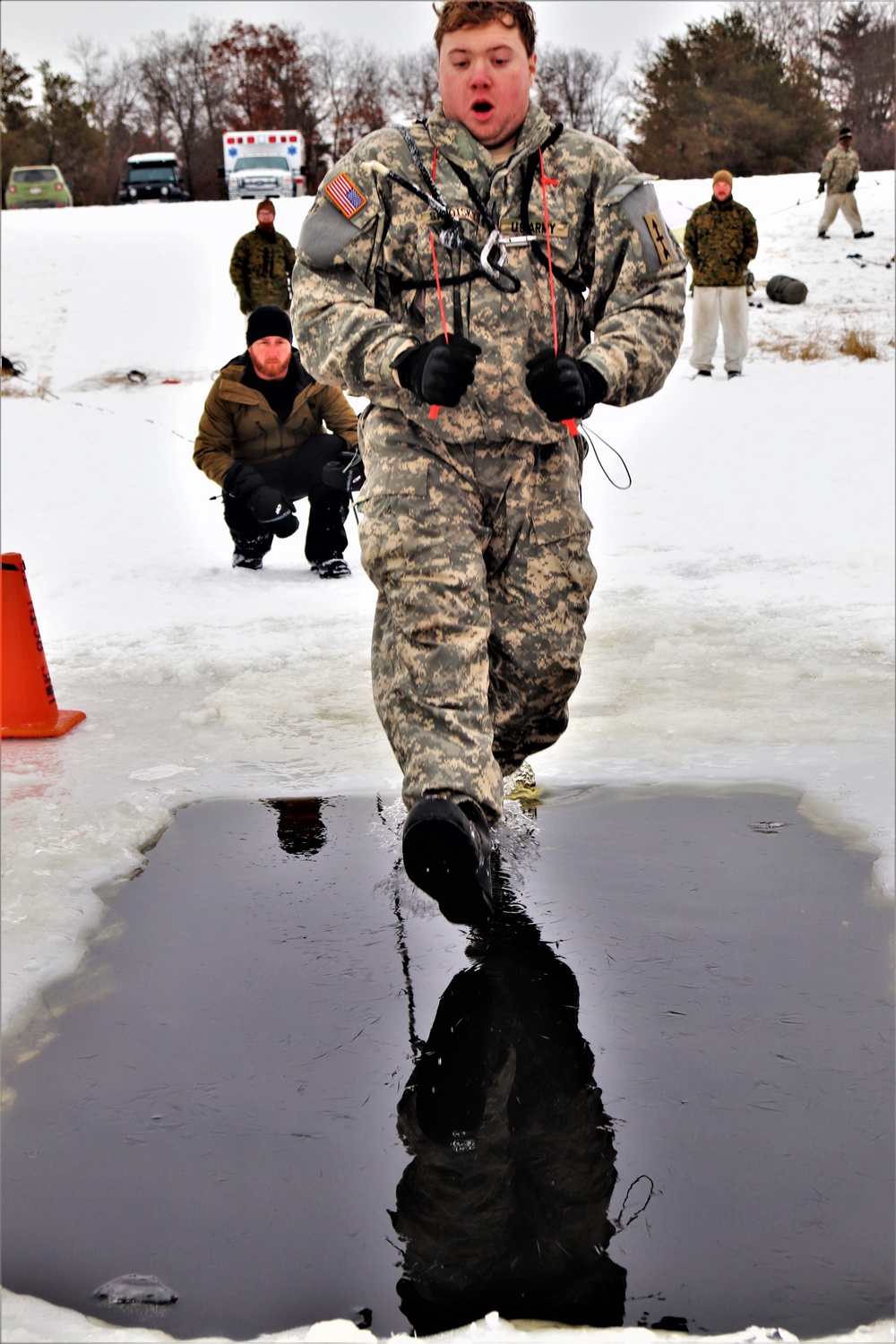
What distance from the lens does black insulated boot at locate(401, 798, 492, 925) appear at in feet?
7.72

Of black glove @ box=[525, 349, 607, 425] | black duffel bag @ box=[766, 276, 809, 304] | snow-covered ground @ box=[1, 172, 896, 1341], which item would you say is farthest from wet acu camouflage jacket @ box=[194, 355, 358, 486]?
black duffel bag @ box=[766, 276, 809, 304]

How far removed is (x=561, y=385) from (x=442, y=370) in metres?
0.24

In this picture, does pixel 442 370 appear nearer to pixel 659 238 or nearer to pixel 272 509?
pixel 659 238

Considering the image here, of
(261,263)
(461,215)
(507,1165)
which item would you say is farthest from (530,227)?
(261,263)

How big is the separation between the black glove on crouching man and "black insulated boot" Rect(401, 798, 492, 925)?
4.71 meters

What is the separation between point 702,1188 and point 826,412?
9.74m

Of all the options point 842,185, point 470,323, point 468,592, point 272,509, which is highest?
point 842,185

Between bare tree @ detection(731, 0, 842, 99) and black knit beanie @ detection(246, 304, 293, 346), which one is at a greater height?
bare tree @ detection(731, 0, 842, 99)

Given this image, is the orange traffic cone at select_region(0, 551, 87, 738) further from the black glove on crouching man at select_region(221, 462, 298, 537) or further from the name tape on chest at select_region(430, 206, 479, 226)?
the black glove on crouching man at select_region(221, 462, 298, 537)

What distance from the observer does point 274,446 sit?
23.5 ft

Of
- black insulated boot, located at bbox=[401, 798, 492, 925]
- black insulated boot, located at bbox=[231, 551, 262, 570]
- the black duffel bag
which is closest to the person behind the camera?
black insulated boot, located at bbox=[401, 798, 492, 925]

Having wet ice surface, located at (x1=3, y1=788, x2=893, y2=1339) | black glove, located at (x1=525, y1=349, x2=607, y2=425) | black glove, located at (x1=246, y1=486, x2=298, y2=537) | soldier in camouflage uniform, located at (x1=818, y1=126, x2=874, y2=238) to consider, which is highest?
soldier in camouflage uniform, located at (x1=818, y1=126, x2=874, y2=238)

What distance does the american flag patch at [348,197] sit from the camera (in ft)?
9.00

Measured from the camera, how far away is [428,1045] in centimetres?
231
